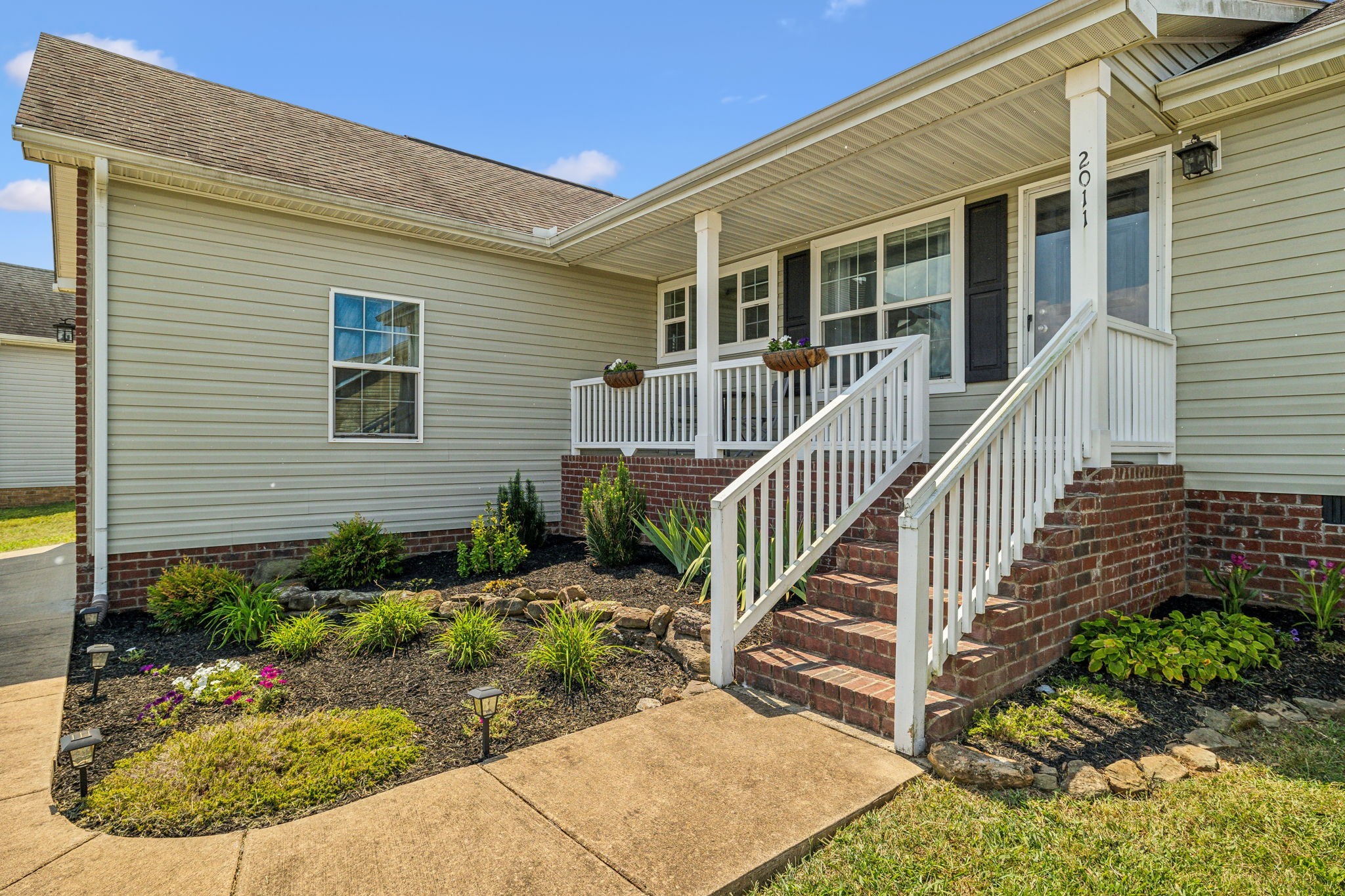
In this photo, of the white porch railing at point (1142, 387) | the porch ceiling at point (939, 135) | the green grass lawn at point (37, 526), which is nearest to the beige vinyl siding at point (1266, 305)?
the white porch railing at point (1142, 387)

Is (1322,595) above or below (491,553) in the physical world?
above

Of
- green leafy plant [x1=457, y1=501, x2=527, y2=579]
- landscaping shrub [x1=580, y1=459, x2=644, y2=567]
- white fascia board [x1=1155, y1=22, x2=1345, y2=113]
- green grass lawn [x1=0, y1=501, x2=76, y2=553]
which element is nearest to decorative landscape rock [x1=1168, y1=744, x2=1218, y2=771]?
white fascia board [x1=1155, y1=22, x2=1345, y2=113]

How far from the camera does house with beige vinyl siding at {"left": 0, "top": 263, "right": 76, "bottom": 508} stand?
47.2 feet

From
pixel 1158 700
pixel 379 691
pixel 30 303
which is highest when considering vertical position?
pixel 30 303

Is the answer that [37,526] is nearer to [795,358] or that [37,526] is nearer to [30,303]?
[30,303]

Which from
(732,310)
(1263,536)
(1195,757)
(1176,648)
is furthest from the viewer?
(732,310)

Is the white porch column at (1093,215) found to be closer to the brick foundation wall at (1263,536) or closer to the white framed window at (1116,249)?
the white framed window at (1116,249)

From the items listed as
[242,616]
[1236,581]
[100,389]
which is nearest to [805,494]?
[1236,581]

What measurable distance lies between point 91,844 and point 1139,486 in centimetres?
573

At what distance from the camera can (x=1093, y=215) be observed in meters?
4.36

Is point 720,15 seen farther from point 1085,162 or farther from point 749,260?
point 1085,162

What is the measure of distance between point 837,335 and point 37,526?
1404 cm

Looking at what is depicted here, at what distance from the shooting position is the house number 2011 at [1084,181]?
436 centimetres

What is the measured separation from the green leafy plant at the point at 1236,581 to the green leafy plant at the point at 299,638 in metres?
6.22
